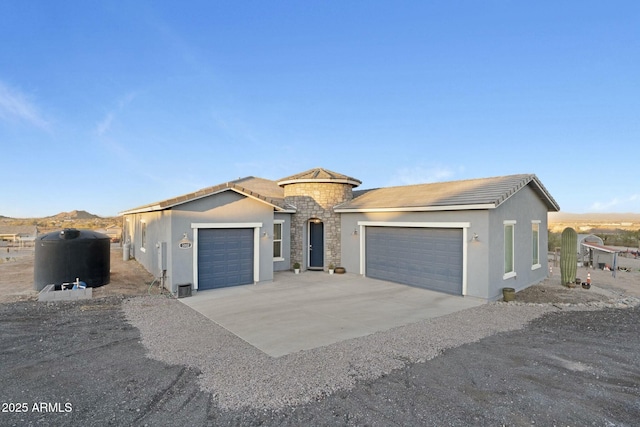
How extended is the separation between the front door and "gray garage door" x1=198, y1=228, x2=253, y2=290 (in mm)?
4093

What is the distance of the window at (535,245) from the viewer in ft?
39.4

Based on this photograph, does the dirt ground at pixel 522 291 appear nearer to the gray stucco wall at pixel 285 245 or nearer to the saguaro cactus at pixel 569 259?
the saguaro cactus at pixel 569 259

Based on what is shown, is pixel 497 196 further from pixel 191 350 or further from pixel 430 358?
pixel 191 350

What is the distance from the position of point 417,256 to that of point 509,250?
2939mm

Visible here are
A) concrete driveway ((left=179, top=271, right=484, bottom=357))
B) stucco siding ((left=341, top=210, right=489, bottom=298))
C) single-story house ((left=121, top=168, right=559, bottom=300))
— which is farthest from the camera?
single-story house ((left=121, top=168, right=559, bottom=300))

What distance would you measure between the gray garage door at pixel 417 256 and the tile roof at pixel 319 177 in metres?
2.84

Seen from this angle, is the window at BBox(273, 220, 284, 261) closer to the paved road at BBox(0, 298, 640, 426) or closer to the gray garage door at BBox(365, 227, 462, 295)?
the gray garage door at BBox(365, 227, 462, 295)

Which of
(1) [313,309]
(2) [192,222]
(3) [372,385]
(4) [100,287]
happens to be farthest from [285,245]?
(3) [372,385]

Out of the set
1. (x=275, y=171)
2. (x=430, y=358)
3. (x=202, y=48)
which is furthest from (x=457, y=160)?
(x=430, y=358)

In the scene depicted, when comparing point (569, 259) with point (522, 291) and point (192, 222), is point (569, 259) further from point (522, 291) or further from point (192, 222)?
point (192, 222)

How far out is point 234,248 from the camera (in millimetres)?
10742

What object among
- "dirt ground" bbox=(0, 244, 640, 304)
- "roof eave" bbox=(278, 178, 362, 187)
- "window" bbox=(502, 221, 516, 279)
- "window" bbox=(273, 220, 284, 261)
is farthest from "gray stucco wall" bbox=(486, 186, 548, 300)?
"window" bbox=(273, 220, 284, 261)

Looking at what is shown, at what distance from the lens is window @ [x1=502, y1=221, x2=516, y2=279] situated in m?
10.1

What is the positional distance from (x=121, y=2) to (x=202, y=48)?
3652 mm
